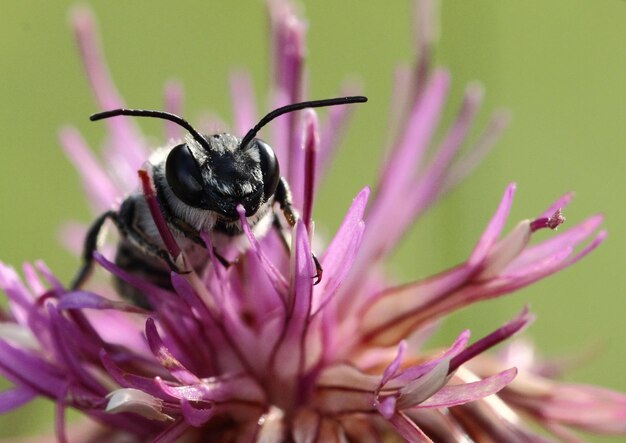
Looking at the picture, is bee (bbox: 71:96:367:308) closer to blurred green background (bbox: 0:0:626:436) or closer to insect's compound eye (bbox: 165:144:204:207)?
insect's compound eye (bbox: 165:144:204:207)

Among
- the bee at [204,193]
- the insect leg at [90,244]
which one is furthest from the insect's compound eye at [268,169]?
the insect leg at [90,244]

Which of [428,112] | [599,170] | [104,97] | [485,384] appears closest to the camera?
[485,384]

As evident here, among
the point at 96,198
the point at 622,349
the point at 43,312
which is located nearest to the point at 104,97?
the point at 96,198

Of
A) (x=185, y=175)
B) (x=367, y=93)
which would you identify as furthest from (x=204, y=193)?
(x=367, y=93)

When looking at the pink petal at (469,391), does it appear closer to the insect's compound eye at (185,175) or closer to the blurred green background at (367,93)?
the insect's compound eye at (185,175)

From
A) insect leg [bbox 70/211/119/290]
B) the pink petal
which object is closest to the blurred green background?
insect leg [bbox 70/211/119/290]

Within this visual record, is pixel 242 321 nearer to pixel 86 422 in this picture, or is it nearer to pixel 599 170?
pixel 86 422

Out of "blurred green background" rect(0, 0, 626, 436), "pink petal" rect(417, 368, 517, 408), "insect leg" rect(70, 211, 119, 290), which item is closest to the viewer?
"pink petal" rect(417, 368, 517, 408)
